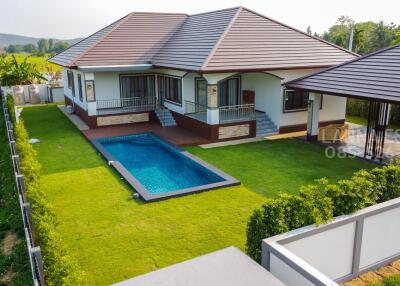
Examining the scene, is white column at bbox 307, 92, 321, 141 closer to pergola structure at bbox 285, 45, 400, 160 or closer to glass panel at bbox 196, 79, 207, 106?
pergola structure at bbox 285, 45, 400, 160

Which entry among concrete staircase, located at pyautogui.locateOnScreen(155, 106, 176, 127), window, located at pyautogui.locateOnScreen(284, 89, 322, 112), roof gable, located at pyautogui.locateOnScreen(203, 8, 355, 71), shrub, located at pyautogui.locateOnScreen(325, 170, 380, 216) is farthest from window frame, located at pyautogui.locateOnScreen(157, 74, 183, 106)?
shrub, located at pyautogui.locateOnScreen(325, 170, 380, 216)

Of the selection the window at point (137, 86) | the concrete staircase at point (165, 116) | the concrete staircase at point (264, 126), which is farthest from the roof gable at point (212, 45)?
the concrete staircase at point (264, 126)

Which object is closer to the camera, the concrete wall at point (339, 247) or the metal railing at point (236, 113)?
the concrete wall at point (339, 247)

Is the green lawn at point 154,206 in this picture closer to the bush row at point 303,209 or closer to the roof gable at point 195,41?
the bush row at point 303,209

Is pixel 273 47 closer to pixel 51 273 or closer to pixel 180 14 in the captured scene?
pixel 180 14

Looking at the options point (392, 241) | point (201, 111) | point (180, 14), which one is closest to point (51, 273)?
point (392, 241)

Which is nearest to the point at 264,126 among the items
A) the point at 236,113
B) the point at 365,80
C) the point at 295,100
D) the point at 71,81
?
the point at 236,113
